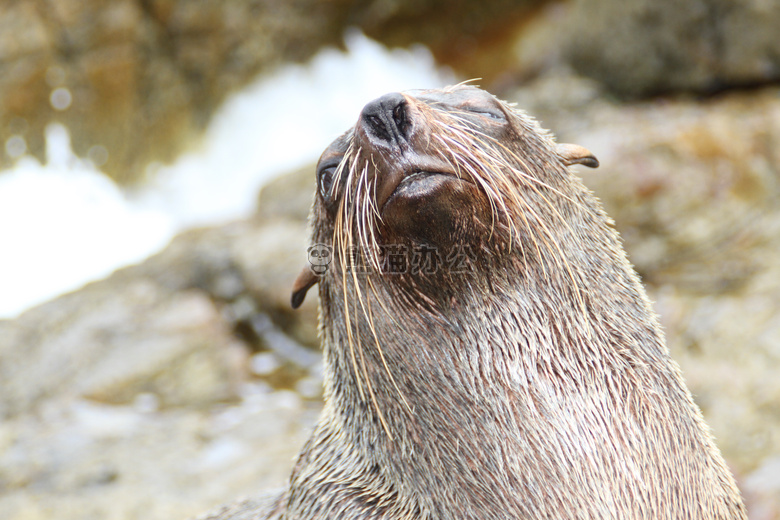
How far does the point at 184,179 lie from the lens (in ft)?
50.4

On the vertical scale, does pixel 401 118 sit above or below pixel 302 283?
below

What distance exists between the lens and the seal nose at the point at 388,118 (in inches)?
96.8

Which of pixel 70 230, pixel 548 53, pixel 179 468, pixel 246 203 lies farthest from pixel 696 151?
pixel 70 230

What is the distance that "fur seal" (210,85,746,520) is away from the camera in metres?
2.53

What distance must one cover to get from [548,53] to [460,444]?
37.1 ft

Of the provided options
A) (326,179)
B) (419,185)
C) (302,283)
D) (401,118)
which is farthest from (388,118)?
(302,283)

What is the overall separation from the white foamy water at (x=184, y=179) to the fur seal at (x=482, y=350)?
11259 mm

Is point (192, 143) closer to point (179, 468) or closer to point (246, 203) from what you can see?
point (246, 203)

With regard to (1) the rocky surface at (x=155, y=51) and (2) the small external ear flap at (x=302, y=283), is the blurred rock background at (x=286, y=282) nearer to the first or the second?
(1) the rocky surface at (x=155, y=51)

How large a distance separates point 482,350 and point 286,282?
6.11 metres

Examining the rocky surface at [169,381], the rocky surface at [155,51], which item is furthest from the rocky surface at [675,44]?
the rocky surface at [169,381]

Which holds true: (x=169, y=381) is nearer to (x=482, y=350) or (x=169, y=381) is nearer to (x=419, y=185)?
(x=482, y=350)

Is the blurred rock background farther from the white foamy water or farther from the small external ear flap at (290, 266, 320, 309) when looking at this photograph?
the white foamy water

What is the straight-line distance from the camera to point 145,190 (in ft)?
49.8
